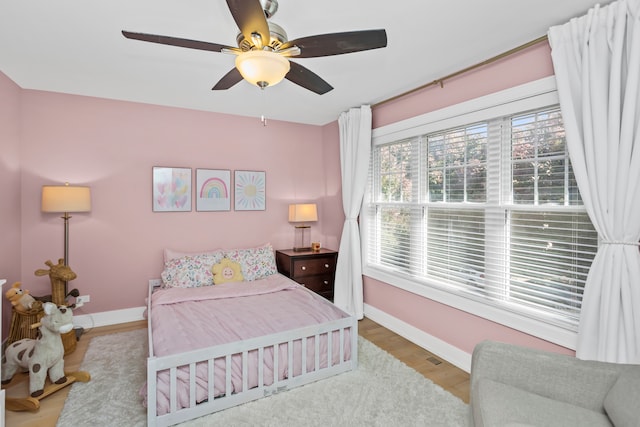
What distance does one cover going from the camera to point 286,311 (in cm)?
287

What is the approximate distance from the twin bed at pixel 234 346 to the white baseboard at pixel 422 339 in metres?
0.84

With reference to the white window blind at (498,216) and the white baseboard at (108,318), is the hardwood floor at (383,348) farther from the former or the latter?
the white window blind at (498,216)

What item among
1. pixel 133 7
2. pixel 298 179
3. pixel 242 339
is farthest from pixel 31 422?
pixel 298 179

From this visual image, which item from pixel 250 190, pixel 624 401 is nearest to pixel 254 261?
pixel 250 190

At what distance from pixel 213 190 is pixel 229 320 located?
1.97 m

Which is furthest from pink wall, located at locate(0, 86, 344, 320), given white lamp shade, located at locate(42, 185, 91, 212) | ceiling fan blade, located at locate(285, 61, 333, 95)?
ceiling fan blade, located at locate(285, 61, 333, 95)

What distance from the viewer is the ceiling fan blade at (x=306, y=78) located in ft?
6.52

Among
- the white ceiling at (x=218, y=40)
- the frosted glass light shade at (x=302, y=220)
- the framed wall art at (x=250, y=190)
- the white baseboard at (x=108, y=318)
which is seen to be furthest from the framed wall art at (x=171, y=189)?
the frosted glass light shade at (x=302, y=220)

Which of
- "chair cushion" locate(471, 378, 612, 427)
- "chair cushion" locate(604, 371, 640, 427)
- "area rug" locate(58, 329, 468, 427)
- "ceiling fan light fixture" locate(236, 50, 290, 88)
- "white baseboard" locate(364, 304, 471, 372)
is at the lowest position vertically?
"area rug" locate(58, 329, 468, 427)

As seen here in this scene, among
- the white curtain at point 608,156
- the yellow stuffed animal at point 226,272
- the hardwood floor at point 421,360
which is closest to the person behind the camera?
the white curtain at point 608,156

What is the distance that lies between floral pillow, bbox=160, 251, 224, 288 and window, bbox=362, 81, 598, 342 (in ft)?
6.55

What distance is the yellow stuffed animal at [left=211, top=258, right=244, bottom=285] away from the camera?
3660mm

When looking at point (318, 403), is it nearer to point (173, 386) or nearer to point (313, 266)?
point (173, 386)

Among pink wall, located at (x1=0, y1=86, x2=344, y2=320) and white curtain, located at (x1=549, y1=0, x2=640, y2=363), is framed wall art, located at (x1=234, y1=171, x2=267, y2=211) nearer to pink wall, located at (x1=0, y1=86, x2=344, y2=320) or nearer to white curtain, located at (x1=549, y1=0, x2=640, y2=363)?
pink wall, located at (x1=0, y1=86, x2=344, y2=320)
